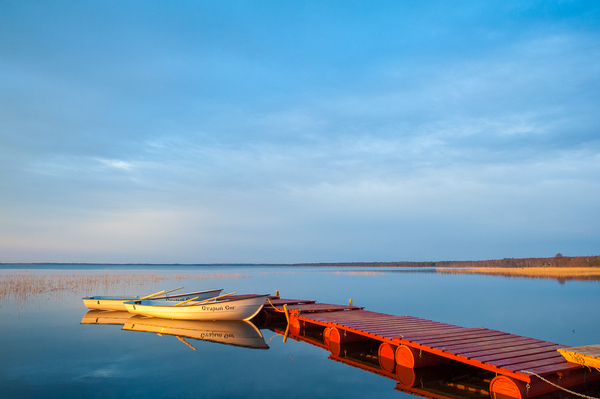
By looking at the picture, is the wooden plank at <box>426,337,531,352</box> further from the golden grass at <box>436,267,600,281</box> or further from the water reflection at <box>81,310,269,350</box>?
the golden grass at <box>436,267,600,281</box>

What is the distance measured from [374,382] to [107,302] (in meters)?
19.0

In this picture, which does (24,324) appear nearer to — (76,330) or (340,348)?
(76,330)

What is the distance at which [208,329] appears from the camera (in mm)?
18141

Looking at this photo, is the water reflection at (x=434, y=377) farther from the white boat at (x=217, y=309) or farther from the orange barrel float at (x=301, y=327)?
the white boat at (x=217, y=309)

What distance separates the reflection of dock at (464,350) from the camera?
8188 mm

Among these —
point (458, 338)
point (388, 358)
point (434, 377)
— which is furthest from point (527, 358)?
point (388, 358)

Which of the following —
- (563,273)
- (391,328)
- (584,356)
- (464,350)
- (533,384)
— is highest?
(584,356)

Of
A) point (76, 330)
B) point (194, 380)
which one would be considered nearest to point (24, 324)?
point (76, 330)

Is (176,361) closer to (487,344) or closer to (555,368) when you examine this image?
(487,344)

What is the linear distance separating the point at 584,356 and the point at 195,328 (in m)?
15.7

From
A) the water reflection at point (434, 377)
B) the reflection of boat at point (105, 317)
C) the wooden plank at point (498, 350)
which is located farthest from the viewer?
the reflection of boat at point (105, 317)

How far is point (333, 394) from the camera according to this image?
9680 millimetres

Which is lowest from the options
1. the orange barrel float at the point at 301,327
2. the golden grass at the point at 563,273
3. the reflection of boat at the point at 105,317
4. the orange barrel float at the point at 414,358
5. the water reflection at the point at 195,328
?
the golden grass at the point at 563,273

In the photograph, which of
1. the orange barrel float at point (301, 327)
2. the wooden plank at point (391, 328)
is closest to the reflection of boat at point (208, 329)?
the orange barrel float at point (301, 327)
